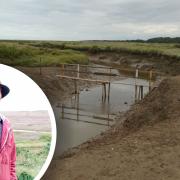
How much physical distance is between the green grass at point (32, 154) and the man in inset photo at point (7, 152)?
0.05 metres

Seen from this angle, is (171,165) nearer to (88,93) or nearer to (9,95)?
(9,95)

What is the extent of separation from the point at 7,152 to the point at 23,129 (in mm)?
166

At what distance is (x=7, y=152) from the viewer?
2236mm

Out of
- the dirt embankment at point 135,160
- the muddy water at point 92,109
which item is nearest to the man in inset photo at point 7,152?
the dirt embankment at point 135,160

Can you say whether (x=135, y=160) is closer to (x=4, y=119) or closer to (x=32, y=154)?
(x=32, y=154)

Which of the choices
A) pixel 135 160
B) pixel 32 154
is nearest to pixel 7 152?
pixel 32 154

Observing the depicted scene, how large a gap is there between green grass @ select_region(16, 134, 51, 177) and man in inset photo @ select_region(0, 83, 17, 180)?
49mm

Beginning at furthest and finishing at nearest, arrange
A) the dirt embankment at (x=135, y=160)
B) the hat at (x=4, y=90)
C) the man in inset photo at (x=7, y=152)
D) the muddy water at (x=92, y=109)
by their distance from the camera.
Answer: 1. the muddy water at (x=92, y=109)
2. the dirt embankment at (x=135, y=160)
3. the hat at (x=4, y=90)
4. the man in inset photo at (x=7, y=152)

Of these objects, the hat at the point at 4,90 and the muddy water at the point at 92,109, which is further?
the muddy water at the point at 92,109

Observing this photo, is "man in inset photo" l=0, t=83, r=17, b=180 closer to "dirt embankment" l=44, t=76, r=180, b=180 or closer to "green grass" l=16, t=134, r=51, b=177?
"green grass" l=16, t=134, r=51, b=177

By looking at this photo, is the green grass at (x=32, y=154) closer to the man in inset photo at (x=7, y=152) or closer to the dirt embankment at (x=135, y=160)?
the man in inset photo at (x=7, y=152)

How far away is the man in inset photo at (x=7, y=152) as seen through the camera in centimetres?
223

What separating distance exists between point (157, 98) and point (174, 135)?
7.34m

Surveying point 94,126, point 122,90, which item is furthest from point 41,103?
point 122,90
